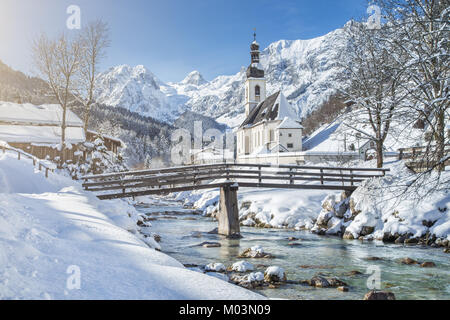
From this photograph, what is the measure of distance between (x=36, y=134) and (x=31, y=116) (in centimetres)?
610

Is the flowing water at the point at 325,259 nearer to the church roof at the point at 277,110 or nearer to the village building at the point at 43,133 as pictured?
the village building at the point at 43,133

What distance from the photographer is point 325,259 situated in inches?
469

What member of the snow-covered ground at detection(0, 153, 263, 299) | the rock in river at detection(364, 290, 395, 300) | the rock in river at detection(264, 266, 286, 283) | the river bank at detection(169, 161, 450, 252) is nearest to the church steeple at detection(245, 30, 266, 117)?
the river bank at detection(169, 161, 450, 252)

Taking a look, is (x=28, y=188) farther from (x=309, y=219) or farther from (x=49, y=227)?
(x=309, y=219)

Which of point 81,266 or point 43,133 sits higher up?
point 43,133

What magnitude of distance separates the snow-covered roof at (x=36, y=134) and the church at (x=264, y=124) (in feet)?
74.7

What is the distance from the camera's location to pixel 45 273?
427cm

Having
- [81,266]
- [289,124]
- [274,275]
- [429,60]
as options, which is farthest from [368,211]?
[289,124]

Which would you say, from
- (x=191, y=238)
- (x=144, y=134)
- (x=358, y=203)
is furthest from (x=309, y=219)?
(x=144, y=134)

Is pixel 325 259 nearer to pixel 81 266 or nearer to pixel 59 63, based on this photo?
pixel 81 266

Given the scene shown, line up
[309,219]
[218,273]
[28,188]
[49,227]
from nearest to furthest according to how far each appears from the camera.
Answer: [49,227] → [218,273] → [28,188] → [309,219]

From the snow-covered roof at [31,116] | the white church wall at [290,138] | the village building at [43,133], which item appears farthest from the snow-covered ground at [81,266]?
the white church wall at [290,138]

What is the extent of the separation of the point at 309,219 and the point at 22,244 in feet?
56.0
